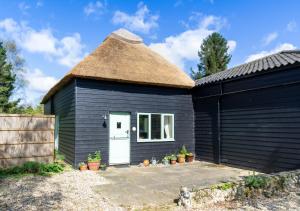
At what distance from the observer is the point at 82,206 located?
5012mm

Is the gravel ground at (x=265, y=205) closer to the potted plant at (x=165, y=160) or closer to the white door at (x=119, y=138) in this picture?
the white door at (x=119, y=138)

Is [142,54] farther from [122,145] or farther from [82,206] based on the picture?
[82,206]

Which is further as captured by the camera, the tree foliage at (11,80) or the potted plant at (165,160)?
the tree foliage at (11,80)

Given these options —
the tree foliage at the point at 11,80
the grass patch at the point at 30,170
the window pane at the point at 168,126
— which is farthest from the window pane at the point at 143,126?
the tree foliage at the point at 11,80

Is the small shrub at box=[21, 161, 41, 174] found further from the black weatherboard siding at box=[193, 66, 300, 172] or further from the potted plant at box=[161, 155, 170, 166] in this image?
the black weatherboard siding at box=[193, 66, 300, 172]

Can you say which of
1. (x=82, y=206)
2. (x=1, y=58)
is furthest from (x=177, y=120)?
(x=1, y=58)

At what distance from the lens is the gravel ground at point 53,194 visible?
4949 millimetres

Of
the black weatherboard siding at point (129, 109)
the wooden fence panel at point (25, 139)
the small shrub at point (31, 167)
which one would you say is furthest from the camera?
the black weatherboard siding at point (129, 109)

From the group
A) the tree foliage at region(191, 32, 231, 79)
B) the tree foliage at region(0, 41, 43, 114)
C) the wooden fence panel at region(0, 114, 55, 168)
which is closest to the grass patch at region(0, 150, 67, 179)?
the wooden fence panel at region(0, 114, 55, 168)

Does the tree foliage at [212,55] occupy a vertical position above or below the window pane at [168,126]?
above

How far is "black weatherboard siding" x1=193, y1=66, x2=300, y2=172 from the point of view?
777 centimetres

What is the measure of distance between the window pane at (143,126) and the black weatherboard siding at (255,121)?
2.45 metres

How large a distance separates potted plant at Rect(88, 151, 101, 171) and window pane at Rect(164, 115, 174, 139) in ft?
10.4

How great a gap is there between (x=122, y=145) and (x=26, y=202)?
511cm
